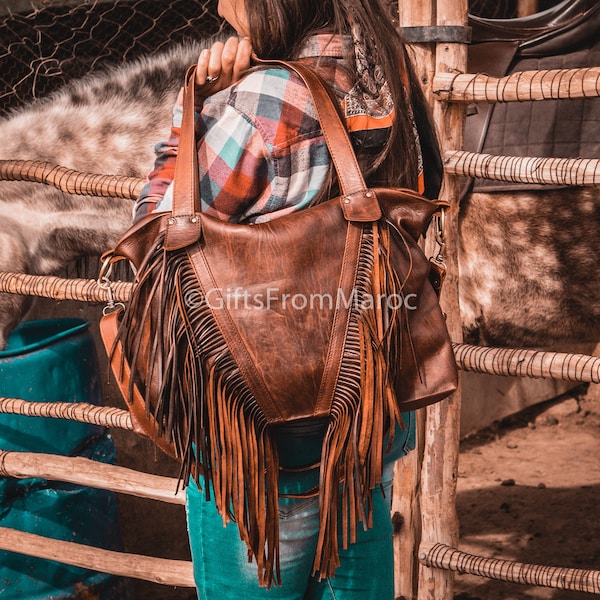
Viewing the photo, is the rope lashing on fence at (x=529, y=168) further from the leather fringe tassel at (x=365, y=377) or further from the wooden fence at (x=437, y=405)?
the leather fringe tassel at (x=365, y=377)

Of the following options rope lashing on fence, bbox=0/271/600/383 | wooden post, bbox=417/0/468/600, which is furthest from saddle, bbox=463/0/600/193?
rope lashing on fence, bbox=0/271/600/383

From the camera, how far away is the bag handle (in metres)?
1.10

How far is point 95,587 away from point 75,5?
8.30 feet

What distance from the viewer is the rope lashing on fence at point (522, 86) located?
164 centimetres

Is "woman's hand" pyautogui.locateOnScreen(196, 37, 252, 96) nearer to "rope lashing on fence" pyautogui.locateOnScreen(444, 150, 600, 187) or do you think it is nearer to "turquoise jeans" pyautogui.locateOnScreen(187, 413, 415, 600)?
"turquoise jeans" pyautogui.locateOnScreen(187, 413, 415, 600)

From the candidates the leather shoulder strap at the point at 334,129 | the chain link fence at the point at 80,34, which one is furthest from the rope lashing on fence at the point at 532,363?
the chain link fence at the point at 80,34

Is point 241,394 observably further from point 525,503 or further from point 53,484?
point 525,503

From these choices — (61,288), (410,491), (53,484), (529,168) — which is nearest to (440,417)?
(410,491)

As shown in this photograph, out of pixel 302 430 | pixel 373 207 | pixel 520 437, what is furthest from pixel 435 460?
pixel 520 437

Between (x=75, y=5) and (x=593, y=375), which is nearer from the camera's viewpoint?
(x=593, y=375)

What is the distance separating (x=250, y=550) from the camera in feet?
3.96

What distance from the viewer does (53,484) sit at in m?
2.43

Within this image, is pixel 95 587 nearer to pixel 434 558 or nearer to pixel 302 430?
pixel 434 558

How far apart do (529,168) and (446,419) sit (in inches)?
23.0
